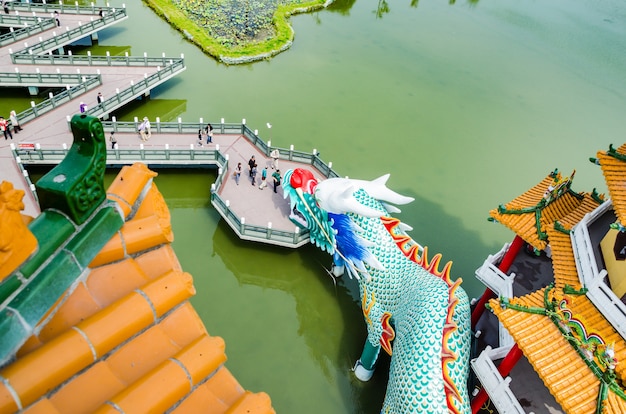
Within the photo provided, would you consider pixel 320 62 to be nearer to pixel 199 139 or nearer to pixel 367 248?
pixel 199 139

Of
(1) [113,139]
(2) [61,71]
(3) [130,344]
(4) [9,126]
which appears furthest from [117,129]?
(3) [130,344]

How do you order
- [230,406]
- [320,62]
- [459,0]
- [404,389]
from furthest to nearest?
[459,0], [320,62], [404,389], [230,406]

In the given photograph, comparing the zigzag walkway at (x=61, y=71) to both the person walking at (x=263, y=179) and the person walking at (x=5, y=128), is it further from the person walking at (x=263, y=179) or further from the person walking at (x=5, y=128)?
the person walking at (x=263, y=179)

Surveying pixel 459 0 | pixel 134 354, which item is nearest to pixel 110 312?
pixel 134 354

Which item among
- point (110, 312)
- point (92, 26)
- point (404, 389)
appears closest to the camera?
point (110, 312)

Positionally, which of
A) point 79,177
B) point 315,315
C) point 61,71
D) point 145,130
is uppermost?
point 79,177

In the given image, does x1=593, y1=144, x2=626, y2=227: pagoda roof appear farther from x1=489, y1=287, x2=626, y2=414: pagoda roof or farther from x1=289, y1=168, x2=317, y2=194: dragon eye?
x1=289, y1=168, x2=317, y2=194: dragon eye

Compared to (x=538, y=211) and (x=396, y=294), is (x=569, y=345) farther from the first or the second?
(x=396, y=294)
